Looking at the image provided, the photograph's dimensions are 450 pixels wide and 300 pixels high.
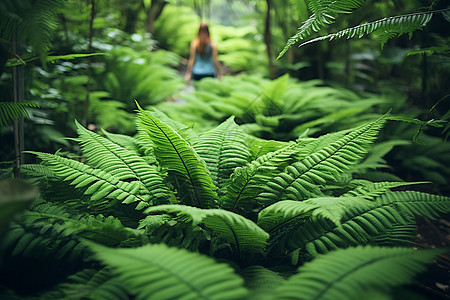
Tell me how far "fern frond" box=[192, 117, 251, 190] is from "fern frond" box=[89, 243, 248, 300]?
2.47ft

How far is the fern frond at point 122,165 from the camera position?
56.1 inches

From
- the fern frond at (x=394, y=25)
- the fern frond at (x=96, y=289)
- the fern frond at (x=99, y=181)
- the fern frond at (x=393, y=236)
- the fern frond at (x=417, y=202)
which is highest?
the fern frond at (x=394, y=25)

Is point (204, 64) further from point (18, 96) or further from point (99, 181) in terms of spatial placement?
point (99, 181)

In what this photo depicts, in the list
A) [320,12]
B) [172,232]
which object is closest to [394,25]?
[320,12]

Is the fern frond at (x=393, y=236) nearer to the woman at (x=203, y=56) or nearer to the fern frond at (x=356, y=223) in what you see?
the fern frond at (x=356, y=223)

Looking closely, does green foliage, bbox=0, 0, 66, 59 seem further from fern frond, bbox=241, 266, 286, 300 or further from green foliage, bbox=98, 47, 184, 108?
green foliage, bbox=98, 47, 184, 108

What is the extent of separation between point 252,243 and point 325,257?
1.23ft

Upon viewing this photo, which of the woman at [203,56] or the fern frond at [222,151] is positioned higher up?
the woman at [203,56]

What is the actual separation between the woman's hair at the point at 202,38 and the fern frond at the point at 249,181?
12.2 feet

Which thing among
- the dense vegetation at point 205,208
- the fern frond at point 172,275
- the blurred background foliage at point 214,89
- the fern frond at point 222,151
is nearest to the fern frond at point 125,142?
the dense vegetation at point 205,208

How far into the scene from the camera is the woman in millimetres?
4719

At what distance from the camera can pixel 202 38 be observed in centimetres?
471

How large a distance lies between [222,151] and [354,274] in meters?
0.95

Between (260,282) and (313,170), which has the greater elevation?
(313,170)
